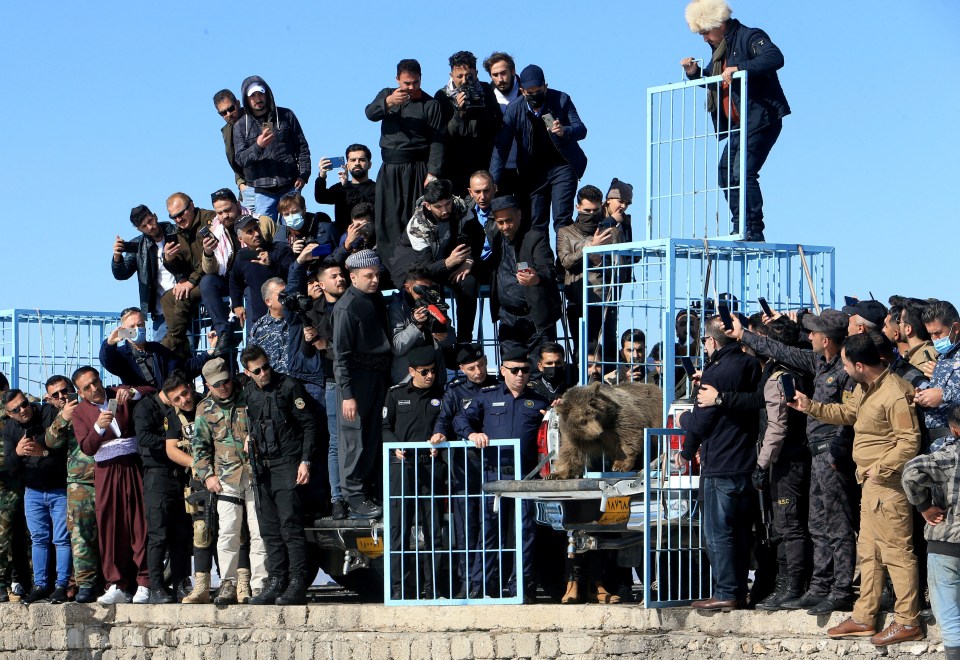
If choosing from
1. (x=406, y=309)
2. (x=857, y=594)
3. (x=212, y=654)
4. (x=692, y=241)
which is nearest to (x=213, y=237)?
(x=406, y=309)

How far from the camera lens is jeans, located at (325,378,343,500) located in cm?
1194

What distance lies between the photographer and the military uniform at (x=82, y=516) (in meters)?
13.3

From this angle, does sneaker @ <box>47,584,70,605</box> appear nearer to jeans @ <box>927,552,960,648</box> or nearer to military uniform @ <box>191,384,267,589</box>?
military uniform @ <box>191,384,267,589</box>

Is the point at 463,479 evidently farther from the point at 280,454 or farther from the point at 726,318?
the point at 726,318

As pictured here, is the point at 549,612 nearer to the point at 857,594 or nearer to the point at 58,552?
the point at 857,594

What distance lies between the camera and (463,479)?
11.1 metres

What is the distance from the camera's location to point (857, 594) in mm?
9148

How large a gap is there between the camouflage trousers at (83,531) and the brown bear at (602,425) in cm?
462

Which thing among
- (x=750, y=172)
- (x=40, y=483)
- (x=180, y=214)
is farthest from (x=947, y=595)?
(x=40, y=483)

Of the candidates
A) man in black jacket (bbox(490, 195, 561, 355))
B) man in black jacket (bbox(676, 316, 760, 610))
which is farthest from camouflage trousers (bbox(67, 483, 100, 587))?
man in black jacket (bbox(676, 316, 760, 610))

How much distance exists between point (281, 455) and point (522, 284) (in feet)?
7.14

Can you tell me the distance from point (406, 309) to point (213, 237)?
258 centimetres

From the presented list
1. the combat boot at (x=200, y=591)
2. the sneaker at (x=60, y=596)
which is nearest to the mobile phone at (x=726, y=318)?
the combat boot at (x=200, y=591)

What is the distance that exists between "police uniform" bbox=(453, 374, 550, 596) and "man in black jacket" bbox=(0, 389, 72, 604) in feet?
14.7
